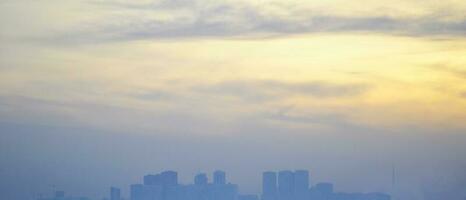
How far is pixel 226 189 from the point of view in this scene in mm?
48344

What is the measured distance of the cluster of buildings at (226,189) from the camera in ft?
150

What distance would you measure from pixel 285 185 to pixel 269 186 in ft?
1.83

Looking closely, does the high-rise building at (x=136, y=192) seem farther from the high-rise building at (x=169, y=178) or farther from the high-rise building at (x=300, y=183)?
the high-rise building at (x=300, y=183)

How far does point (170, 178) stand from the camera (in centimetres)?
4884

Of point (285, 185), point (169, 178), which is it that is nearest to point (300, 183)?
point (285, 185)

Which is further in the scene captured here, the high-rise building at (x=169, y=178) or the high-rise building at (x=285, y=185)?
the high-rise building at (x=169, y=178)

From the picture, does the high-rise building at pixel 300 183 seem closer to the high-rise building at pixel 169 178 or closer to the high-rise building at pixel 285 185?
the high-rise building at pixel 285 185

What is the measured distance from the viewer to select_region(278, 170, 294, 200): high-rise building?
4659 cm

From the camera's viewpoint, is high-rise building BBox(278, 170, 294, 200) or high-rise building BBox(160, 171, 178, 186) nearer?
high-rise building BBox(278, 170, 294, 200)

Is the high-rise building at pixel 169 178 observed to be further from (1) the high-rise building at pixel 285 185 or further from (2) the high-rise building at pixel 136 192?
(1) the high-rise building at pixel 285 185

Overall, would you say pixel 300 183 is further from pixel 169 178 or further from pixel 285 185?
pixel 169 178

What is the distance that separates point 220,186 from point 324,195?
4.56m

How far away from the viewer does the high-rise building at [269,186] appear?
4656 cm

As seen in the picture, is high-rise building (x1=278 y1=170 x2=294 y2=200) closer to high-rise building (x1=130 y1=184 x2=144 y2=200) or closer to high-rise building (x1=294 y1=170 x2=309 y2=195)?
high-rise building (x1=294 y1=170 x2=309 y2=195)
